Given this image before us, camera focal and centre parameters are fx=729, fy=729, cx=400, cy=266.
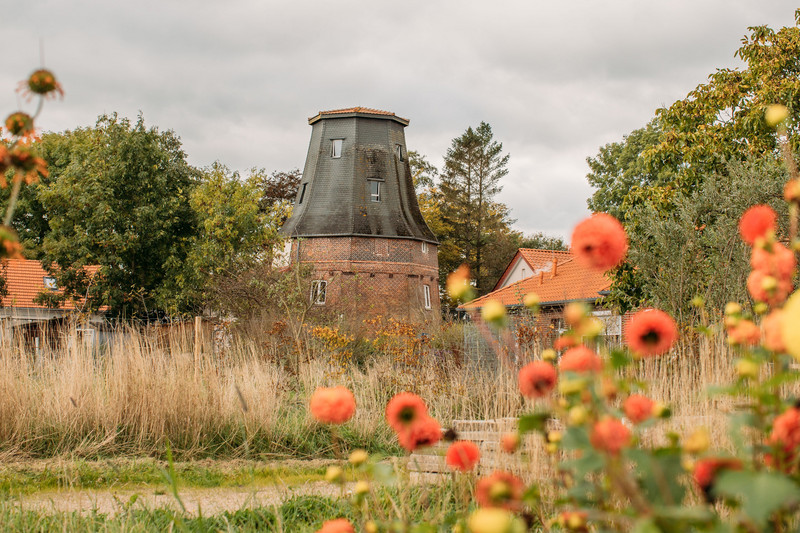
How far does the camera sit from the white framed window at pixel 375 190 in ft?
112

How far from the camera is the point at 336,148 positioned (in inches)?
1363

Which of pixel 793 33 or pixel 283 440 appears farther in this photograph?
pixel 793 33

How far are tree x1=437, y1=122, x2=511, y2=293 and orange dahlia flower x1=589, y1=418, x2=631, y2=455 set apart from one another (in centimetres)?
4234

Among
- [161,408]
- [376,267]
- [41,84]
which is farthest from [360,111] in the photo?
[41,84]

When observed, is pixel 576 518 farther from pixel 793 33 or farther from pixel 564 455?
pixel 793 33

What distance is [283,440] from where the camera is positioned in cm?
748

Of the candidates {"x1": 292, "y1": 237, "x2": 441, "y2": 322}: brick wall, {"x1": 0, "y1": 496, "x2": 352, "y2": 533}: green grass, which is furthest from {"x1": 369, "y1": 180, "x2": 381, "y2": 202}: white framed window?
{"x1": 0, "y1": 496, "x2": 352, "y2": 533}: green grass

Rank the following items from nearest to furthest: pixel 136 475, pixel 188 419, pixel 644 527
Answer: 1. pixel 644 527
2. pixel 136 475
3. pixel 188 419

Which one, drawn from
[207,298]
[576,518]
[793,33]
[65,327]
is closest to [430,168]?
[207,298]

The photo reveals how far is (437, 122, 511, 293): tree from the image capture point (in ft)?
144

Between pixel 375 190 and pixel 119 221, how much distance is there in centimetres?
1453

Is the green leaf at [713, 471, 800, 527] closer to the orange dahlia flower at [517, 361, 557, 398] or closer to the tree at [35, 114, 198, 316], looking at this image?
the orange dahlia flower at [517, 361, 557, 398]

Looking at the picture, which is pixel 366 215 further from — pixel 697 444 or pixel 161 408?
pixel 697 444

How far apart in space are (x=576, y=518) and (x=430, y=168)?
4604 centimetres
